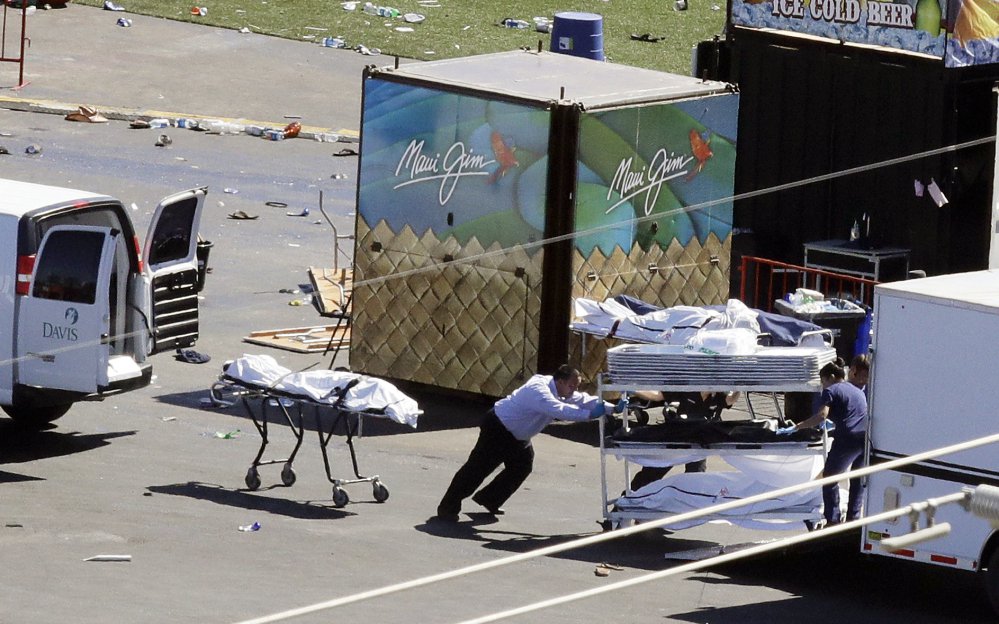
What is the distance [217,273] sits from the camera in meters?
20.2

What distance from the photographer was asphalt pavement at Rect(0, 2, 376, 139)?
2778cm

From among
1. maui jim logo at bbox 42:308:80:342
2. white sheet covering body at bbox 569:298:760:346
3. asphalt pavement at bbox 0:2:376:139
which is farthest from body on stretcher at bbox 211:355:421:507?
asphalt pavement at bbox 0:2:376:139

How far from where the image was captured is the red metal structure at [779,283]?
711 inches

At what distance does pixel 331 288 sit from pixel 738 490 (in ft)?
24.3

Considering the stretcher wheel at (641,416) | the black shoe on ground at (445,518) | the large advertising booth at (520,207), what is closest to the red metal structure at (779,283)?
the large advertising booth at (520,207)

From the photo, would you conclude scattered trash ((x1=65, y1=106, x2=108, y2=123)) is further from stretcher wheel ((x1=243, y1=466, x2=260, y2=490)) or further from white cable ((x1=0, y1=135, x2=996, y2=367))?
stretcher wheel ((x1=243, y1=466, x2=260, y2=490))

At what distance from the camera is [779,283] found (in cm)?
1881

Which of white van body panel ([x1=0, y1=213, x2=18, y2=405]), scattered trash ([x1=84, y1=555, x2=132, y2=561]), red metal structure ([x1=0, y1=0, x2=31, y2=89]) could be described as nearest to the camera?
scattered trash ([x1=84, y1=555, x2=132, y2=561])

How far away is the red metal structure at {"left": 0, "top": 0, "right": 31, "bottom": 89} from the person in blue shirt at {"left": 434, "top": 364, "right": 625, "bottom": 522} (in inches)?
661

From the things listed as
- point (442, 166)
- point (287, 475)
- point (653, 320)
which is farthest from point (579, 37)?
point (287, 475)

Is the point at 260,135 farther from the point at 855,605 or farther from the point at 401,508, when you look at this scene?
the point at 855,605

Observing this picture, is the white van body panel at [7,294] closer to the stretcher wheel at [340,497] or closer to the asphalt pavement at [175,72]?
the stretcher wheel at [340,497]

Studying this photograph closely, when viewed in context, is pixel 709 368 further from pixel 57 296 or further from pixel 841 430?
pixel 57 296

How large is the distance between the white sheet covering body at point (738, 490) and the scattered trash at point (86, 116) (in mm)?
16249
